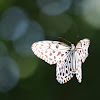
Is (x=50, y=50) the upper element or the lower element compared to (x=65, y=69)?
upper

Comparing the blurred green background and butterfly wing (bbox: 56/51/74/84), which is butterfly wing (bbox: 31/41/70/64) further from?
the blurred green background

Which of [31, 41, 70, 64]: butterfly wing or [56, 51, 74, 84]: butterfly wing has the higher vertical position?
[31, 41, 70, 64]: butterfly wing

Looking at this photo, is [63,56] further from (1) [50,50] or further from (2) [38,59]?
(2) [38,59]

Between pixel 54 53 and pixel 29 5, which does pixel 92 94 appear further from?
pixel 29 5

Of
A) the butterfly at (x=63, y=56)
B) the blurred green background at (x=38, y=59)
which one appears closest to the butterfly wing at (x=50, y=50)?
the butterfly at (x=63, y=56)

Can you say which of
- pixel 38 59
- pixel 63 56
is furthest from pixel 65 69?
pixel 38 59

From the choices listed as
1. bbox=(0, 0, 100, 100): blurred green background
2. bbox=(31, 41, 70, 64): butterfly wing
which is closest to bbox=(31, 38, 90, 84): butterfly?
bbox=(31, 41, 70, 64): butterfly wing

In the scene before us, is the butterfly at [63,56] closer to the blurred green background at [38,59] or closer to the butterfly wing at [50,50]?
the butterfly wing at [50,50]
